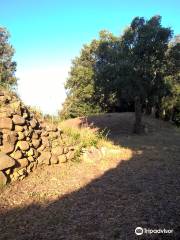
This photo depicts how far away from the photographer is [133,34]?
20906 millimetres

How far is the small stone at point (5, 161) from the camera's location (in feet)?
25.8

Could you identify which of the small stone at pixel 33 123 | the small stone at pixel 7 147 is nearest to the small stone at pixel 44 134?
the small stone at pixel 33 123

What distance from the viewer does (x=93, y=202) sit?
22.7ft

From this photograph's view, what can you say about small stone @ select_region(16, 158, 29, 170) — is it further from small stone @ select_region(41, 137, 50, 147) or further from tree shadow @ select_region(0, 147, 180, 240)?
tree shadow @ select_region(0, 147, 180, 240)

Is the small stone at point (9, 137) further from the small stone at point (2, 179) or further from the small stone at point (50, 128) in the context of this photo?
the small stone at point (50, 128)

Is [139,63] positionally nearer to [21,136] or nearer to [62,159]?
[62,159]

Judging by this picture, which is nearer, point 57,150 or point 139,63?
point 57,150

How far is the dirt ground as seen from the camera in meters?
5.45

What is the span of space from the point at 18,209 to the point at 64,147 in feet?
14.6

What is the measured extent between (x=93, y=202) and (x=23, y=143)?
3471 millimetres

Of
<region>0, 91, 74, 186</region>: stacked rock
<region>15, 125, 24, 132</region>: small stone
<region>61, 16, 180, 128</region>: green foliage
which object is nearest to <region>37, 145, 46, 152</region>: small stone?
<region>0, 91, 74, 186</region>: stacked rock

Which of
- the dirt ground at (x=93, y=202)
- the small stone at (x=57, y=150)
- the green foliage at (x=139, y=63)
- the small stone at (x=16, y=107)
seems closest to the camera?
the dirt ground at (x=93, y=202)

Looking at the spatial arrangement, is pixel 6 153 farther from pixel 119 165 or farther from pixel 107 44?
pixel 107 44

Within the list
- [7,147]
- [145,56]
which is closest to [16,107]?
[7,147]
